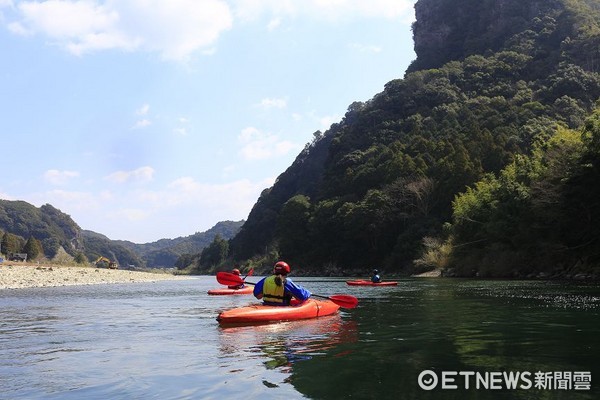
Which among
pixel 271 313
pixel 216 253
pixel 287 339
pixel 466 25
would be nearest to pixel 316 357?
pixel 287 339

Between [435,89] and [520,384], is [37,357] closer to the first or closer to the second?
[520,384]

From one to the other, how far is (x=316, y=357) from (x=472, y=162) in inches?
2380

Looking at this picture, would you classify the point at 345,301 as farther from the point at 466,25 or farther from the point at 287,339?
the point at 466,25

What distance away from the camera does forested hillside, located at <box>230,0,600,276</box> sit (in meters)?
38.3

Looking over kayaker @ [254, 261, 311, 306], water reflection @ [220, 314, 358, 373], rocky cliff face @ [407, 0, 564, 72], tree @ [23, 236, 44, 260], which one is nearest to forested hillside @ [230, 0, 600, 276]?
rocky cliff face @ [407, 0, 564, 72]

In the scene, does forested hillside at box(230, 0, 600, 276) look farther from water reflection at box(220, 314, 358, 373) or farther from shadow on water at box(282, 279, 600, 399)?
water reflection at box(220, 314, 358, 373)

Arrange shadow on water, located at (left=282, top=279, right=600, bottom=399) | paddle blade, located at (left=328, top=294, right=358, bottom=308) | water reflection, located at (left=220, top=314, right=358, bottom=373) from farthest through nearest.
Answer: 1. paddle blade, located at (left=328, top=294, right=358, bottom=308)
2. water reflection, located at (left=220, top=314, right=358, bottom=373)
3. shadow on water, located at (left=282, top=279, right=600, bottom=399)

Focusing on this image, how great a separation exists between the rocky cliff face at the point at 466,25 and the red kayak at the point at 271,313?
11932 centimetres

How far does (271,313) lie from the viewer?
1293 cm

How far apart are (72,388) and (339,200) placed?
8102 centimetres

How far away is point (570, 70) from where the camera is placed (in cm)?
8925

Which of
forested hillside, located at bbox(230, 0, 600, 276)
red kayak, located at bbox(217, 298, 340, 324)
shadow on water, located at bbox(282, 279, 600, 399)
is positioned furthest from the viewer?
forested hillside, located at bbox(230, 0, 600, 276)

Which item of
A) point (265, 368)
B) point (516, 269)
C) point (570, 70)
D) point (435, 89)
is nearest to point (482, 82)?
point (435, 89)

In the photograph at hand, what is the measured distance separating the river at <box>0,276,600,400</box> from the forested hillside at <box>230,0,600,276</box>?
2468cm
